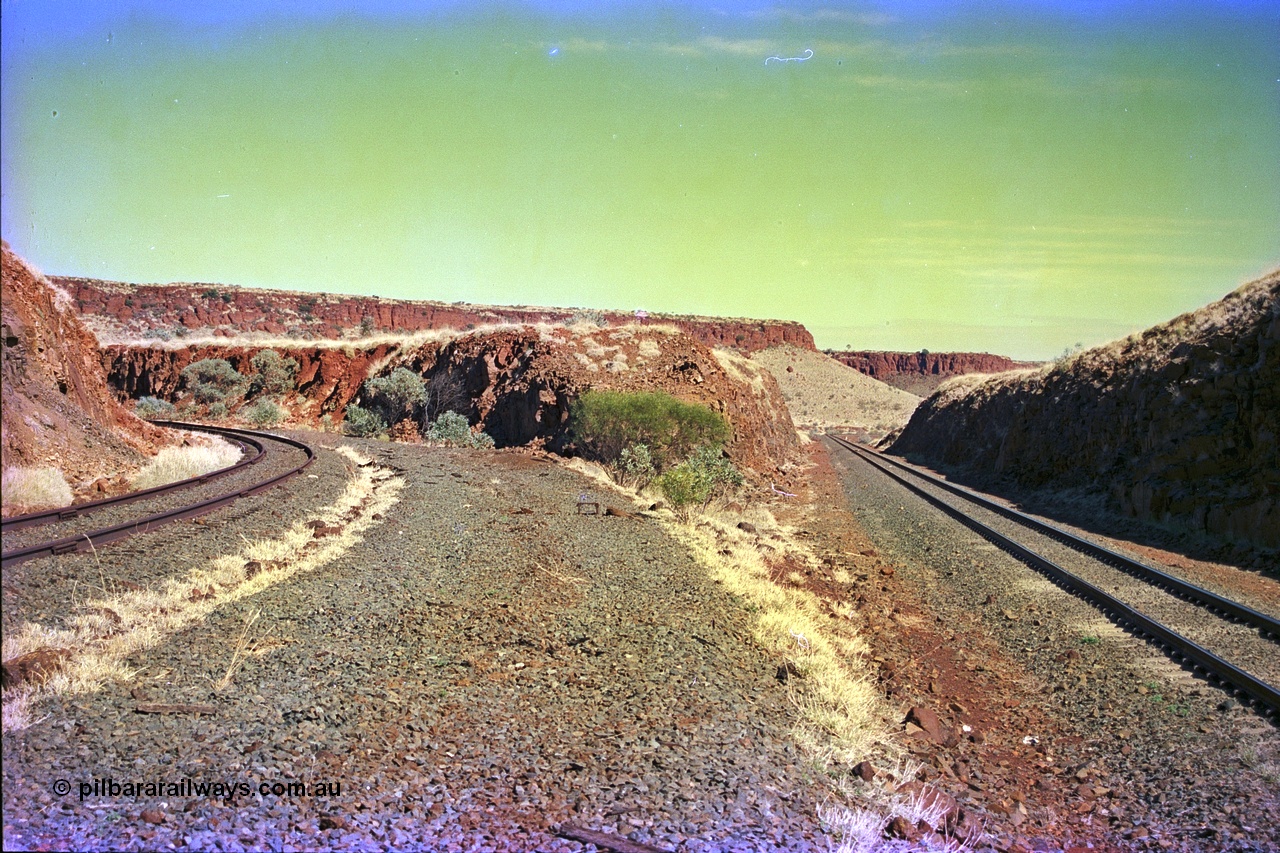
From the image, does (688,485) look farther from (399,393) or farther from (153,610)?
(399,393)

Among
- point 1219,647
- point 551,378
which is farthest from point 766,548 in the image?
point 551,378

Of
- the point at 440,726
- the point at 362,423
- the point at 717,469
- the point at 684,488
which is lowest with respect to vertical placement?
the point at 440,726

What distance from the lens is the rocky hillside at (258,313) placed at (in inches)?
2955

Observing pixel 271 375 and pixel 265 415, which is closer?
pixel 265 415

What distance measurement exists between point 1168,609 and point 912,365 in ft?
581

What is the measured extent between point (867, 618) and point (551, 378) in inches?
789

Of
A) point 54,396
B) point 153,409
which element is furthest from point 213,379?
point 54,396

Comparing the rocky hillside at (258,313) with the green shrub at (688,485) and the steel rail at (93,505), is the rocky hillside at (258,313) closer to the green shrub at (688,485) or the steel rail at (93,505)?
the green shrub at (688,485)

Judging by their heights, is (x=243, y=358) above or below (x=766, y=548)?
above

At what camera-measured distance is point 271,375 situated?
45.6m

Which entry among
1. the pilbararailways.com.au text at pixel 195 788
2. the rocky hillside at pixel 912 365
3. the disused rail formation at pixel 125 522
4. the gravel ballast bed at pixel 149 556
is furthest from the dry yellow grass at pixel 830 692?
the rocky hillside at pixel 912 365

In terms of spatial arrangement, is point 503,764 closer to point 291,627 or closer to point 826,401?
point 291,627

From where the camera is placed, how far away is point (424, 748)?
204 inches

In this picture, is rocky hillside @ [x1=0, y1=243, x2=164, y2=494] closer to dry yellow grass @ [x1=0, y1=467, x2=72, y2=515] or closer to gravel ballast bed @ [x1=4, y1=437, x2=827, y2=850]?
dry yellow grass @ [x1=0, y1=467, x2=72, y2=515]
